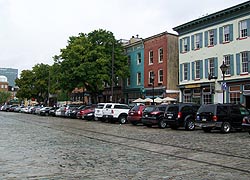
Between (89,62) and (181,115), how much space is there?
25.0 m

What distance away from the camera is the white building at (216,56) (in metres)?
32.7

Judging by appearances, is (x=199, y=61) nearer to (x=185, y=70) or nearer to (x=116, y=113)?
(x=185, y=70)

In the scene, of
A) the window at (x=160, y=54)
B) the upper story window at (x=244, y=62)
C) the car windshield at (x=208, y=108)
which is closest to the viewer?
the car windshield at (x=208, y=108)

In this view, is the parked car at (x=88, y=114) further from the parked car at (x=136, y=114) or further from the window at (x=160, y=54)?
the window at (x=160, y=54)

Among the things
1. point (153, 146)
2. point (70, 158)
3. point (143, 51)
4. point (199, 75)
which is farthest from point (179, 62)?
point (70, 158)

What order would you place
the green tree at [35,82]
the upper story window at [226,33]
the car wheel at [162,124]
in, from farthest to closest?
1. the green tree at [35,82]
2. the upper story window at [226,33]
3. the car wheel at [162,124]

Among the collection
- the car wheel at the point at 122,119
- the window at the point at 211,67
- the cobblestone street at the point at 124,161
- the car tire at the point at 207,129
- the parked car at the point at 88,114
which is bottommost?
the cobblestone street at the point at 124,161

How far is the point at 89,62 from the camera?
4569 centimetres

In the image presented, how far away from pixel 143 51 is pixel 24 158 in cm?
3898

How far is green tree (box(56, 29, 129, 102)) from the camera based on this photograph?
45.4 m

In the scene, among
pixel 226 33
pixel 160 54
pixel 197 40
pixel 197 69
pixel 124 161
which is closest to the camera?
pixel 124 161

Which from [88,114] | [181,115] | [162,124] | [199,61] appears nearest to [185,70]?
[199,61]

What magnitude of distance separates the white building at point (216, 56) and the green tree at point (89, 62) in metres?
10.2

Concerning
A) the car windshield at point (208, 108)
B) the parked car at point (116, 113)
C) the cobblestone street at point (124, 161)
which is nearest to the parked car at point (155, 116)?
the car windshield at point (208, 108)
